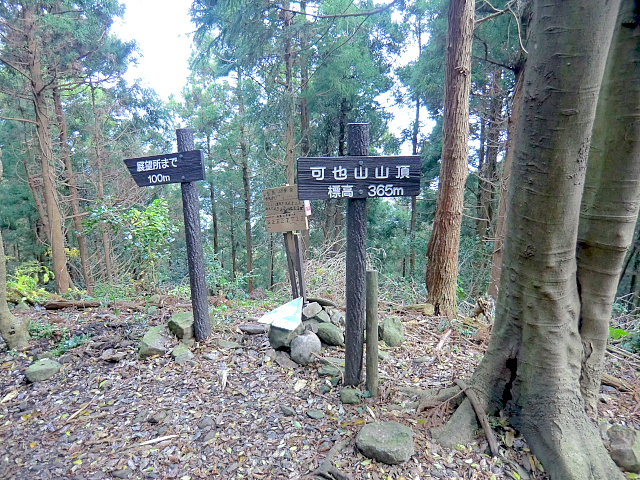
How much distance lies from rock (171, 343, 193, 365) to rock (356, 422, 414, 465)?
77.0 inches

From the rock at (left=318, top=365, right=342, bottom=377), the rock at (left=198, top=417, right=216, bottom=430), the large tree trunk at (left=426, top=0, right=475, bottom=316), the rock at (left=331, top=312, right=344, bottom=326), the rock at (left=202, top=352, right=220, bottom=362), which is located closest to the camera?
the rock at (left=198, top=417, right=216, bottom=430)

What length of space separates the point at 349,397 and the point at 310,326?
118 centimetres

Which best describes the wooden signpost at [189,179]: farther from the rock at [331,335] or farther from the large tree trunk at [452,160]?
the large tree trunk at [452,160]

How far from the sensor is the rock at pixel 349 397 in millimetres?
2531

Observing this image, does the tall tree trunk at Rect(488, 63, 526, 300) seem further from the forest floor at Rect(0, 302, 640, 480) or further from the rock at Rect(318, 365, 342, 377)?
the rock at Rect(318, 365, 342, 377)

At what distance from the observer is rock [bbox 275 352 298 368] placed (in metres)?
3.21

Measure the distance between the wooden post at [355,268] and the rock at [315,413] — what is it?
33cm

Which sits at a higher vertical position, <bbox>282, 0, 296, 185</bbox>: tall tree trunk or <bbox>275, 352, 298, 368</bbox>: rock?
<bbox>282, 0, 296, 185</bbox>: tall tree trunk

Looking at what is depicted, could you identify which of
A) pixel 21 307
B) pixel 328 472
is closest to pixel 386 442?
pixel 328 472

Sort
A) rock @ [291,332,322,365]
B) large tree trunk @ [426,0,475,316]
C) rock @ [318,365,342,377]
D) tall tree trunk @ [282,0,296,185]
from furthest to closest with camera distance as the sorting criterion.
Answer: tall tree trunk @ [282,0,296,185]
large tree trunk @ [426,0,475,316]
rock @ [291,332,322,365]
rock @ [318,365,342,377]

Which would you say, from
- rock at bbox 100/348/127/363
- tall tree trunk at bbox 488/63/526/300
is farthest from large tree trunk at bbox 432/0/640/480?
tall tree trunk at bbox 488/63/526/300

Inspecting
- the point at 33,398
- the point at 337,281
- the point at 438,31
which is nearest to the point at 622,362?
the point at 337,281

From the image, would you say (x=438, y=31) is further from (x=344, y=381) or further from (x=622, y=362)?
(x=344, y=381)

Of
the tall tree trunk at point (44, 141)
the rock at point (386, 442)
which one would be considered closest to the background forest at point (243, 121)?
the tall tree trunk at point (44, 141)
